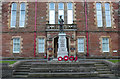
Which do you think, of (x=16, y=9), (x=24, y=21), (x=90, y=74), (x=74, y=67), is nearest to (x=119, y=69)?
(x=90, y=74)

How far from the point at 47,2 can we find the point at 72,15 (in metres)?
4.55

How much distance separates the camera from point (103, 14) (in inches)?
778

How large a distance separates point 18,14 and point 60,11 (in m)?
6.72

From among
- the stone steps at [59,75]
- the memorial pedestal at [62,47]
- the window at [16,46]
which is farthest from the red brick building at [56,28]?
the stone steps at [59,75]

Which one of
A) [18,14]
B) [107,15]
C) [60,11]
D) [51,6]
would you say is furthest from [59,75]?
[107,15]

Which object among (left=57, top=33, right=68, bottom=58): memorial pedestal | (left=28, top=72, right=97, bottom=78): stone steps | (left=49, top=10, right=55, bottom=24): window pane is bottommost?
(left=28, top=72, right=97, bottom=78): stone steps

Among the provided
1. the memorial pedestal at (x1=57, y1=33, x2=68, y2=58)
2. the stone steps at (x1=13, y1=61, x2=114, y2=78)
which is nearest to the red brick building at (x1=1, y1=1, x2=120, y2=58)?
the memorial pedestal at (x1=57, y1=33, x2=68, y2=58)

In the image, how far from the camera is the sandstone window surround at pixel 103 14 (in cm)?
1959

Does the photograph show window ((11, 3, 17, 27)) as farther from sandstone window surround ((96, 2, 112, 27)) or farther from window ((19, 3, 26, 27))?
sandstone window surround ((96, 2, 112, 27))

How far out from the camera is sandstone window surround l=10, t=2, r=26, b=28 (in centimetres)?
1942

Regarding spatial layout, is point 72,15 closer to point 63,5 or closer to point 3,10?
point 63,5

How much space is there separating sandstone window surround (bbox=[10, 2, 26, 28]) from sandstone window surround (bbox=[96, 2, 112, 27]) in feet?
38.9

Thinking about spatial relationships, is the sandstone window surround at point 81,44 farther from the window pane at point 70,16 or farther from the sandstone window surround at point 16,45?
the sandstone window surround at point 16,45

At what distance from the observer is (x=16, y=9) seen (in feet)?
64.9
